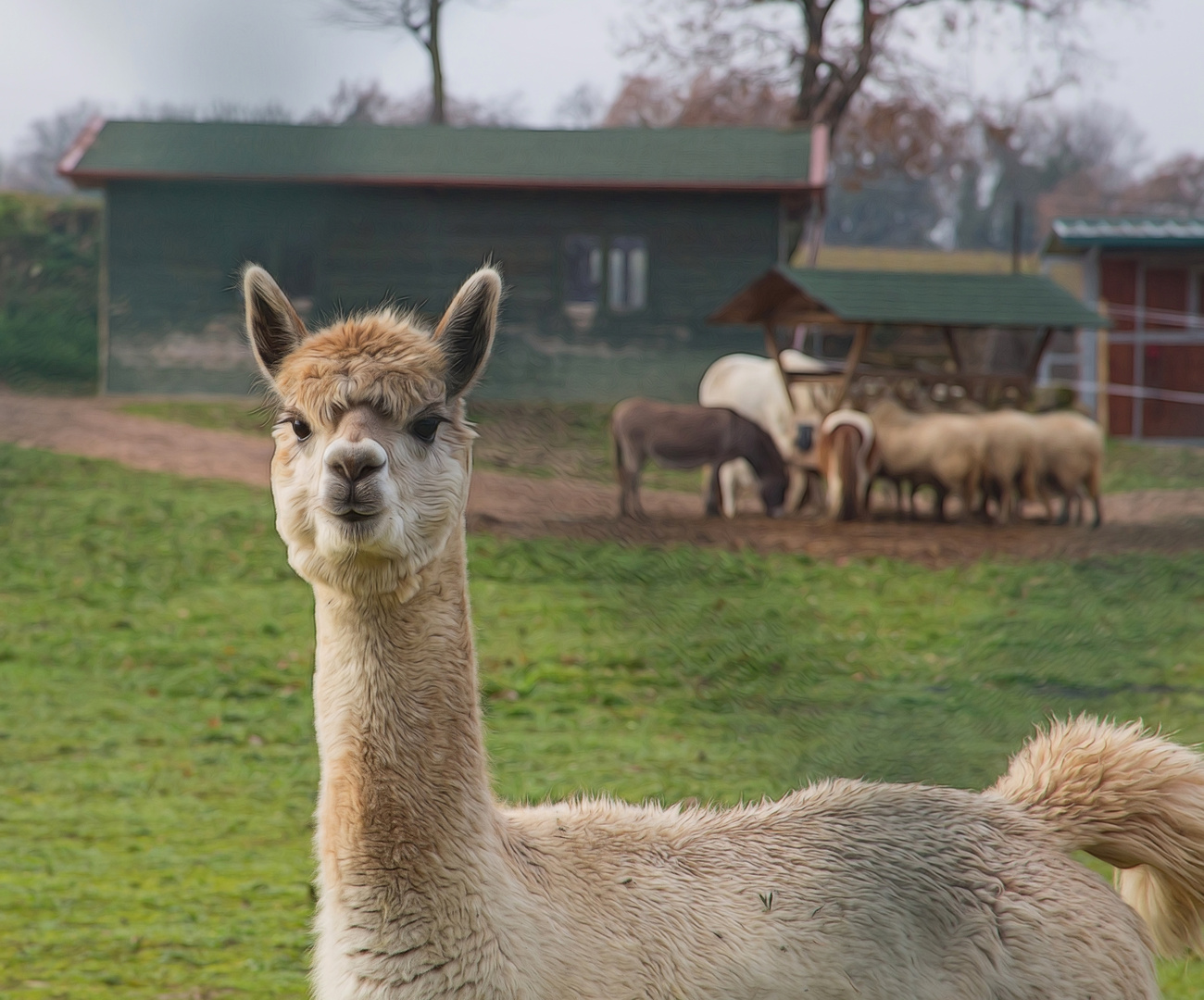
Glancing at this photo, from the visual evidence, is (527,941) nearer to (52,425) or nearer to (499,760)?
(52,425)

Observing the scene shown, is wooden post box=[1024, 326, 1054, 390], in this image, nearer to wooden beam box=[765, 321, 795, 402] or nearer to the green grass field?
wooden beam box=[765, 321, 795, 402]

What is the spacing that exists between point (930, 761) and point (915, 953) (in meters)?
0.31

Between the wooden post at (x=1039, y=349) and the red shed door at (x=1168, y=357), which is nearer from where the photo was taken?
the wooden post at (x=1039, y=349)

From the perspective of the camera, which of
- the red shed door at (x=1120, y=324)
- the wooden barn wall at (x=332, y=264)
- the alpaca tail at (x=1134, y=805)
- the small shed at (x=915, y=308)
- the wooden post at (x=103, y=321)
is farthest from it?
the red shed door at (x=1120, y=324)

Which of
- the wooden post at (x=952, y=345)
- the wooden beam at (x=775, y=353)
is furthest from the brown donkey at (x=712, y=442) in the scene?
the wooden post at (x=952, y=345)

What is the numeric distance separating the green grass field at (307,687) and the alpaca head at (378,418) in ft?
0.60

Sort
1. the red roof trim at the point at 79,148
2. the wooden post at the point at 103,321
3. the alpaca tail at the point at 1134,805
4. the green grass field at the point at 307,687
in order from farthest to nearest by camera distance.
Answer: the alpaca tail at the point at 1134,805, the green grass field at the point at 307,687, the red roof trim at the point at 79,148, the wooden post at the point at 103,321

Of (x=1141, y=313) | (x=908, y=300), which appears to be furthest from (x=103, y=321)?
(x=1141, y=313)

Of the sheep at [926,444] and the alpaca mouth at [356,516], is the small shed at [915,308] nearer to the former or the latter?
the sheep at [926,444]

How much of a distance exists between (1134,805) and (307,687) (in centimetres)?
545

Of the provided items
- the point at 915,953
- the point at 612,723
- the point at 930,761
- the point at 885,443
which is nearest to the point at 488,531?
the point at 930,761

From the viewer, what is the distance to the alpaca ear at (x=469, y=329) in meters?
1.92

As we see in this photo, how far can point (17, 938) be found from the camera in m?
3.97

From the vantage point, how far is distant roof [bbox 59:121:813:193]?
119 cm
